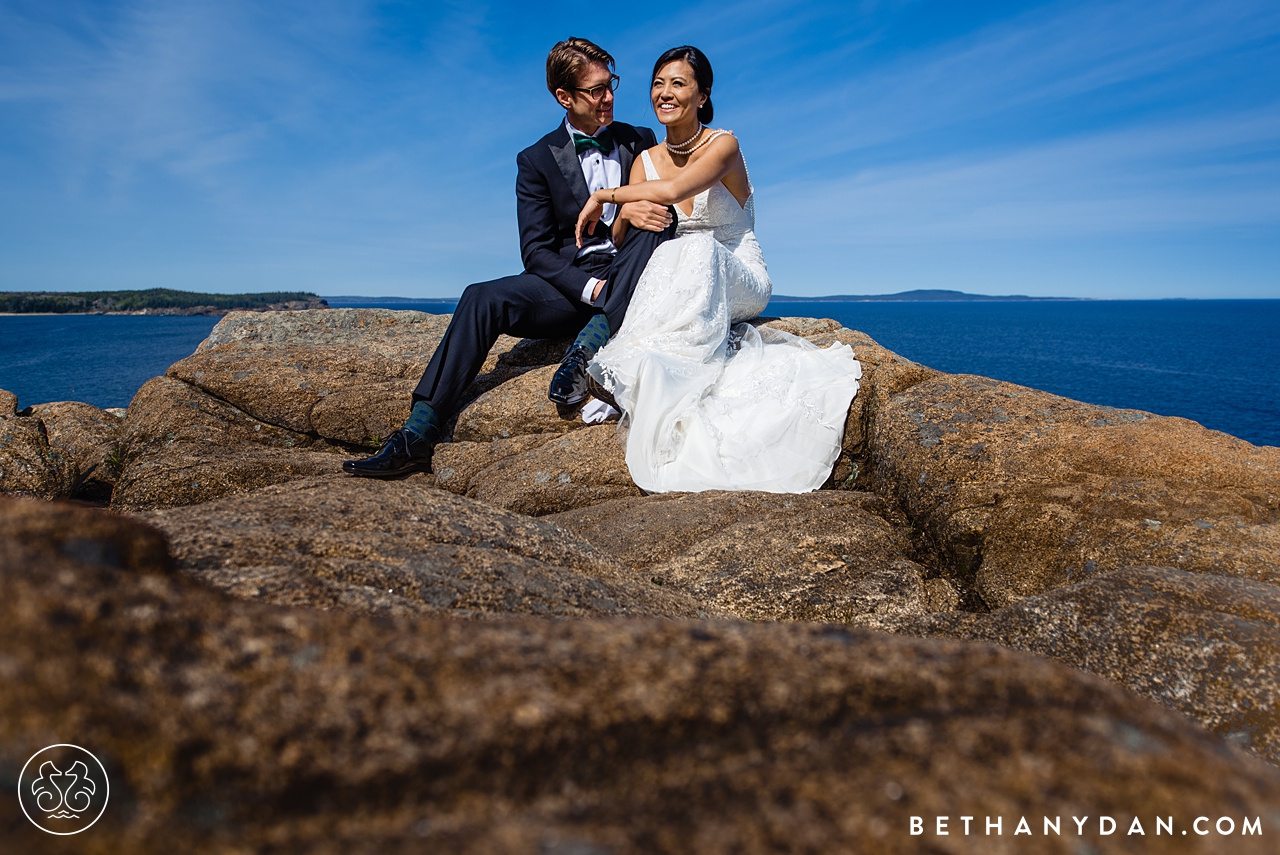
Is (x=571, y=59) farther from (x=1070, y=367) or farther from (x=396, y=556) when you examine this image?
(x=1070, y=367)

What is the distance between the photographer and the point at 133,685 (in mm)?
1246

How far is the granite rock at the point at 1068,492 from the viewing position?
404 cm

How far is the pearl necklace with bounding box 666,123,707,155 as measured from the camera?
24.9 feet

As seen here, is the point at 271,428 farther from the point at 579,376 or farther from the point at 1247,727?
the point at 1247,727

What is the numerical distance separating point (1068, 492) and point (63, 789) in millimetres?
5208

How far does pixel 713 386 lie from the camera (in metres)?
6.66

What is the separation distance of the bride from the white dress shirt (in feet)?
1.06

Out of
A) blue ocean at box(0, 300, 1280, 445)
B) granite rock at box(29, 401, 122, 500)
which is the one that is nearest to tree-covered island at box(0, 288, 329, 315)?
blue ocean at box(0, 300, 1280, 445)

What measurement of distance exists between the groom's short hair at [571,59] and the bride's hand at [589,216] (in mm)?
1283

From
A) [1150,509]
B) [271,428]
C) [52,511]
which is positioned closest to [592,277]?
[271,428]

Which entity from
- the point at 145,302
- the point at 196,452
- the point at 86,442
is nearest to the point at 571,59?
the point at 196,452

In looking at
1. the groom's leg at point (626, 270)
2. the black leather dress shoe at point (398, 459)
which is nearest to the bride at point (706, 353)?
the groom's leg at point (626, 270)

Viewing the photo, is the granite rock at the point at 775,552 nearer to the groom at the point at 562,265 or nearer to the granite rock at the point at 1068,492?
the granite rock at the point at 1068,492

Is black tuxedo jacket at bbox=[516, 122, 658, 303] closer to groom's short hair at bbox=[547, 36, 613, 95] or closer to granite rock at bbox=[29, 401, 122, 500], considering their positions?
groom's short hair at bbox=[547, 36, 613, 95]
